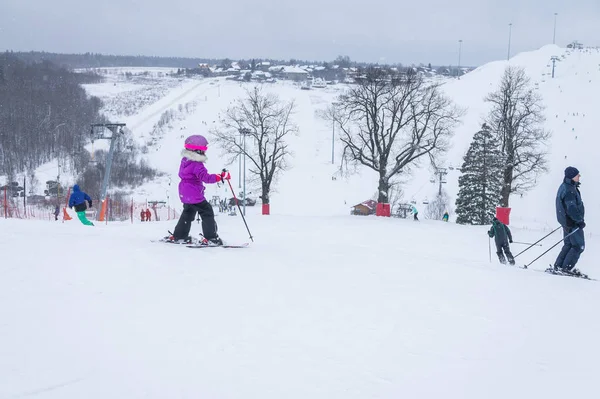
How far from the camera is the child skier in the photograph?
809cm

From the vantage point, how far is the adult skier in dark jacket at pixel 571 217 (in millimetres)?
8828

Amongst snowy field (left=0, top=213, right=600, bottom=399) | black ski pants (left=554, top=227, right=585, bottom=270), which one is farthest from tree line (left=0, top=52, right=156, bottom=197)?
black ski pants (left=554, top=227, right=585, bottom=270)

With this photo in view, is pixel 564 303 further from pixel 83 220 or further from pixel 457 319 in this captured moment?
pixel 83 220

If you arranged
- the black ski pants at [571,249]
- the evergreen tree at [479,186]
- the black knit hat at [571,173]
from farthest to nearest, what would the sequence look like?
1. the evergreen tree at [479,186]
2. the black ski pants at [571,249]
3. the black knit hat at [571,173]

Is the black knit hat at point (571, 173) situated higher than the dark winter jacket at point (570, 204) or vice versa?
the black knit hat at point (571, 173)

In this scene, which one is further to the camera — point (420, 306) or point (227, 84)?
point (227, 84)

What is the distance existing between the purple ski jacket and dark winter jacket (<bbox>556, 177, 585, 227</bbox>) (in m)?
6.42

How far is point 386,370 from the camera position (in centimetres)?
385

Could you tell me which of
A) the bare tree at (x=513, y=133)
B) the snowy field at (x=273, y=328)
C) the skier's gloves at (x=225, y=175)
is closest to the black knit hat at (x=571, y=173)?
the snowy field at (x=273, y=328)

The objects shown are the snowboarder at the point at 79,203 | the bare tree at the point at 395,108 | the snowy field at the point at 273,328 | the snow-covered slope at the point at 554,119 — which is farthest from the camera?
the snow-covered slope at the point at 554,119

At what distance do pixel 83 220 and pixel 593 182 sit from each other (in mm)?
52407

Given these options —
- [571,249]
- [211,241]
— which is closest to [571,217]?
[571,249]

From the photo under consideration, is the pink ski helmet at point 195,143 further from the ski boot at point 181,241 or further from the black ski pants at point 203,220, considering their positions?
the ski boot at point 181,241

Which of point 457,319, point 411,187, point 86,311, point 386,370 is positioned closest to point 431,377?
point 386,370
